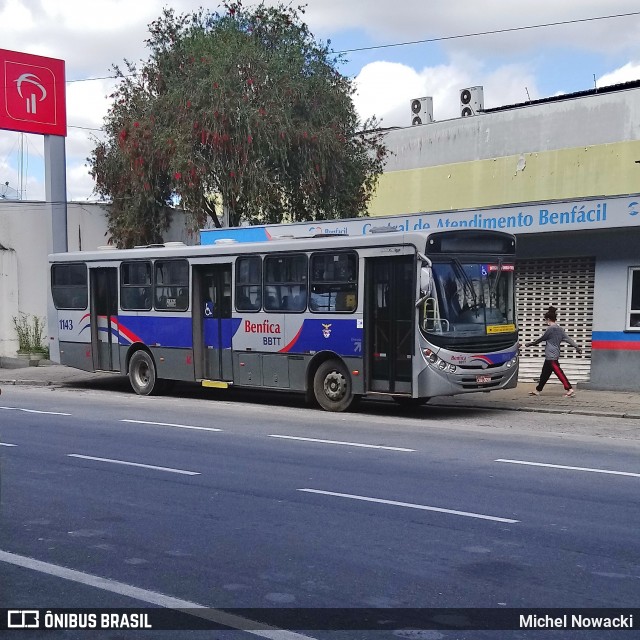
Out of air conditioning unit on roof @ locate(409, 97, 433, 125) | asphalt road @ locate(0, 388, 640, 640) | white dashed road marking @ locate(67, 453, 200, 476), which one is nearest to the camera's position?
asphalt road @ locate(0, 388, 640, 640)

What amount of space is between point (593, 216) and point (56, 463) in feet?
41.1

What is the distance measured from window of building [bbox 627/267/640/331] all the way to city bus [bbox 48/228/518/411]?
14.0 feet

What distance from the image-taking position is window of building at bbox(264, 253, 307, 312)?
17938 mm

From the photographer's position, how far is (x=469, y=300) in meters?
16.5

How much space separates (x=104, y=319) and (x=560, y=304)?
10.3 meters

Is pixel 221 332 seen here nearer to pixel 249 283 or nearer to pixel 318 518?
pixel 249 283

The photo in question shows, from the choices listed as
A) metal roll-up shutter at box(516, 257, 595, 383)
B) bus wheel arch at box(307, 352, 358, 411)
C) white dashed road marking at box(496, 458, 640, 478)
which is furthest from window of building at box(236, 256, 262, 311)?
white dashed road marking at box(496, 458, 640, 478)

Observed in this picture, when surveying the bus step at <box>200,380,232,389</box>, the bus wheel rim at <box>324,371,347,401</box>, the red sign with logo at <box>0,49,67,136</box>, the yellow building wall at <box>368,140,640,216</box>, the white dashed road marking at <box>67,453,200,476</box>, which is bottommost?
the white dashed road marking at <box>67,453,200,476</box>

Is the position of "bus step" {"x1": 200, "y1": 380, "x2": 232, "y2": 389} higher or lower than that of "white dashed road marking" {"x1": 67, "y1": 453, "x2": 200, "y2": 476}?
higher

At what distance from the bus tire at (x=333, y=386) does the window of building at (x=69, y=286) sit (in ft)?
23.6

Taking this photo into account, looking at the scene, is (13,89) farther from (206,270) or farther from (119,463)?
(119,463)

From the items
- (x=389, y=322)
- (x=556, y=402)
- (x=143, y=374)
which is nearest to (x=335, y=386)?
(x=389, y=322)

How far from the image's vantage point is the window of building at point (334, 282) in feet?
56.0

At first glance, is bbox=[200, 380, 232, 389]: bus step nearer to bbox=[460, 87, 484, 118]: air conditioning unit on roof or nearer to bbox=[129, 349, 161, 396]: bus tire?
bbox=[129, 349, 161, 396]: bus tire
